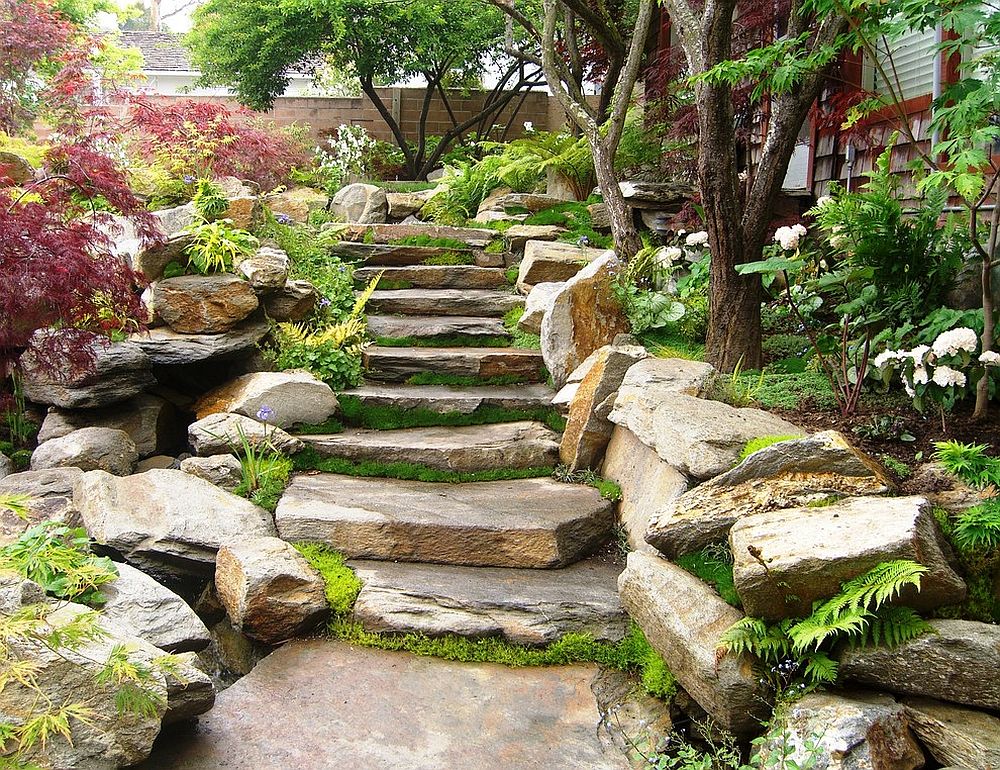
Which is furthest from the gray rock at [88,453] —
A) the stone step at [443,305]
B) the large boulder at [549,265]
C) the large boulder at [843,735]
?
the large boulder at [843,735]

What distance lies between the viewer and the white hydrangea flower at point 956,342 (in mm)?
3695

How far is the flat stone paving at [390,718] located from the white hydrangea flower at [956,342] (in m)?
2.17

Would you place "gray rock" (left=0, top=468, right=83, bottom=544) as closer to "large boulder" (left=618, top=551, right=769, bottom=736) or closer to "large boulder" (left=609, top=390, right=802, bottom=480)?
"large boulder" (left=618, top=551, right=769, bottom=736)

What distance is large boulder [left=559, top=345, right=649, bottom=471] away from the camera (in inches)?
214

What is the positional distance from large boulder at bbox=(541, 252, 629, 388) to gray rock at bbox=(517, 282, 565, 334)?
15.7 inches

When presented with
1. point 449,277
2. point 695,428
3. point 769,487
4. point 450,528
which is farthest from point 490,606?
point 449,277

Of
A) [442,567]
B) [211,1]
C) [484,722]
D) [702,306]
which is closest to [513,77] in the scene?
[211,1]

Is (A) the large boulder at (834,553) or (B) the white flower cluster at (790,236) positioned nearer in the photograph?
(A) the large boulder at (834,553)

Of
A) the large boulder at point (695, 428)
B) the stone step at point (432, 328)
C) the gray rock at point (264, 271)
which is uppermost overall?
the gray rock at point (264, 271)

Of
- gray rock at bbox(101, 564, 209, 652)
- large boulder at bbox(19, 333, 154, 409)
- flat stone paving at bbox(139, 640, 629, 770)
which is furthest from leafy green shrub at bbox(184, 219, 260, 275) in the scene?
flat stone paving at bbox(139, 640, 629, 770)

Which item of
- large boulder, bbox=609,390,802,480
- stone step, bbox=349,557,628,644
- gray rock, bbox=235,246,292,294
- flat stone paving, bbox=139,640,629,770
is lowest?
flat stone paving, bbox=139,640,629,770

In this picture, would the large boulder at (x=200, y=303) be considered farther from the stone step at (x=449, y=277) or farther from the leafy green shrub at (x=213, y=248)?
the stone step at (x=449, y=277)

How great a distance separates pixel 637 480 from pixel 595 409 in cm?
61

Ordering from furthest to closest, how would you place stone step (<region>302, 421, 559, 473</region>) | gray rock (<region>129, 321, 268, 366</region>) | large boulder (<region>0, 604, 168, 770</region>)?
gray rock (<region>129, 321, 268, 366</region>)
stone step (<region>302, 421, 559, 473</region>)
large boulder (<region>0, 604, 168, 770</region>)
